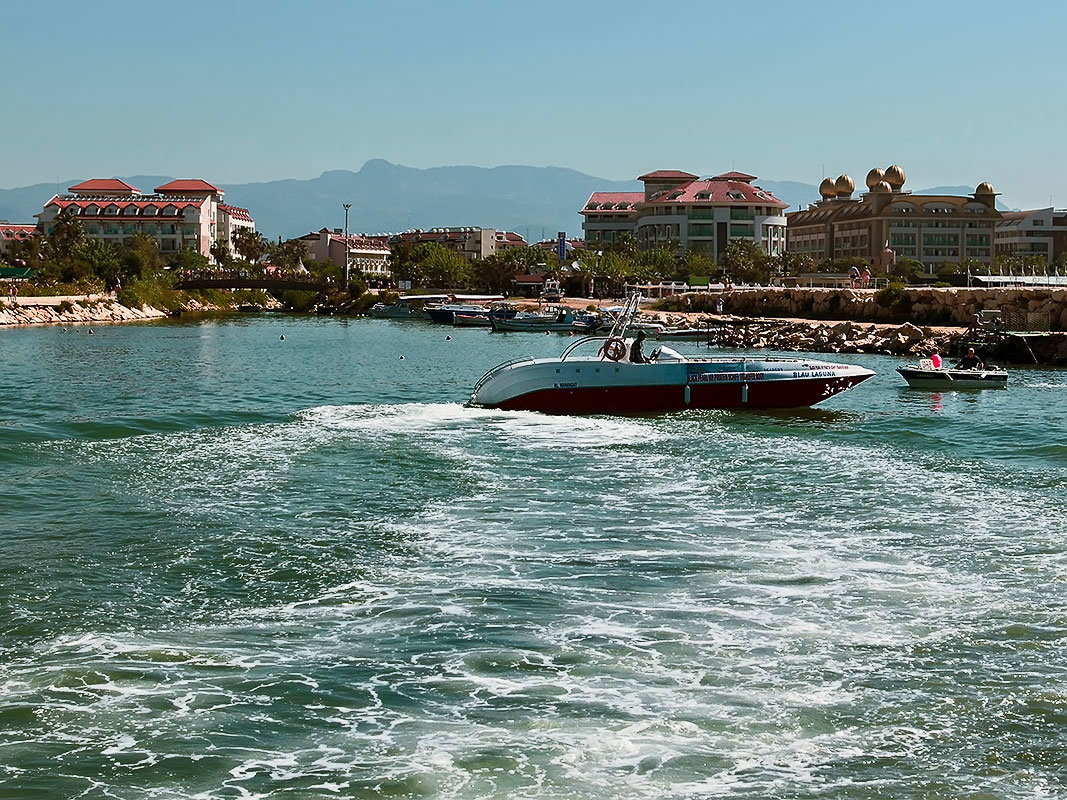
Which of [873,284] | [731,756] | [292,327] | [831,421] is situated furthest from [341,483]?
[873,284]

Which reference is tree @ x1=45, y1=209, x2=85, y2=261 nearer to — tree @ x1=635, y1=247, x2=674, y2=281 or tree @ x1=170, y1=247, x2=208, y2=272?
tree @ x1=170, y1=247, x2=208, y2=272

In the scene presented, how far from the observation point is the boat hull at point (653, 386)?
38000mm

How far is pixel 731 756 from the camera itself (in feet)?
35.2

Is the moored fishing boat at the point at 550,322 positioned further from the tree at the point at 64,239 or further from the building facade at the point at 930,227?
the building facade at the point at 930,227

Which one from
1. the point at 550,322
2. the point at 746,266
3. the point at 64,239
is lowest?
the point at 550,322

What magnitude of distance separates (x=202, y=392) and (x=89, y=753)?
1540 inches

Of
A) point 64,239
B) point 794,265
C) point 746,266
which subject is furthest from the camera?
point 64,239

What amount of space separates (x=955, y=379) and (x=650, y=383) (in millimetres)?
17333

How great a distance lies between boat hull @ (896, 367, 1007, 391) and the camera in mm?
48312

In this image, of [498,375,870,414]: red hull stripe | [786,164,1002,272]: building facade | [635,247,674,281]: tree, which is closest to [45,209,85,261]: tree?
[635,247,674,281]: tree

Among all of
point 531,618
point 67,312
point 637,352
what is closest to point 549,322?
point 67,312

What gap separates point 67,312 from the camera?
12269cm

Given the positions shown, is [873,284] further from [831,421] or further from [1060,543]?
[1060,543]

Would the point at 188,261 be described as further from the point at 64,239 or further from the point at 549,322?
the point at 549,322
